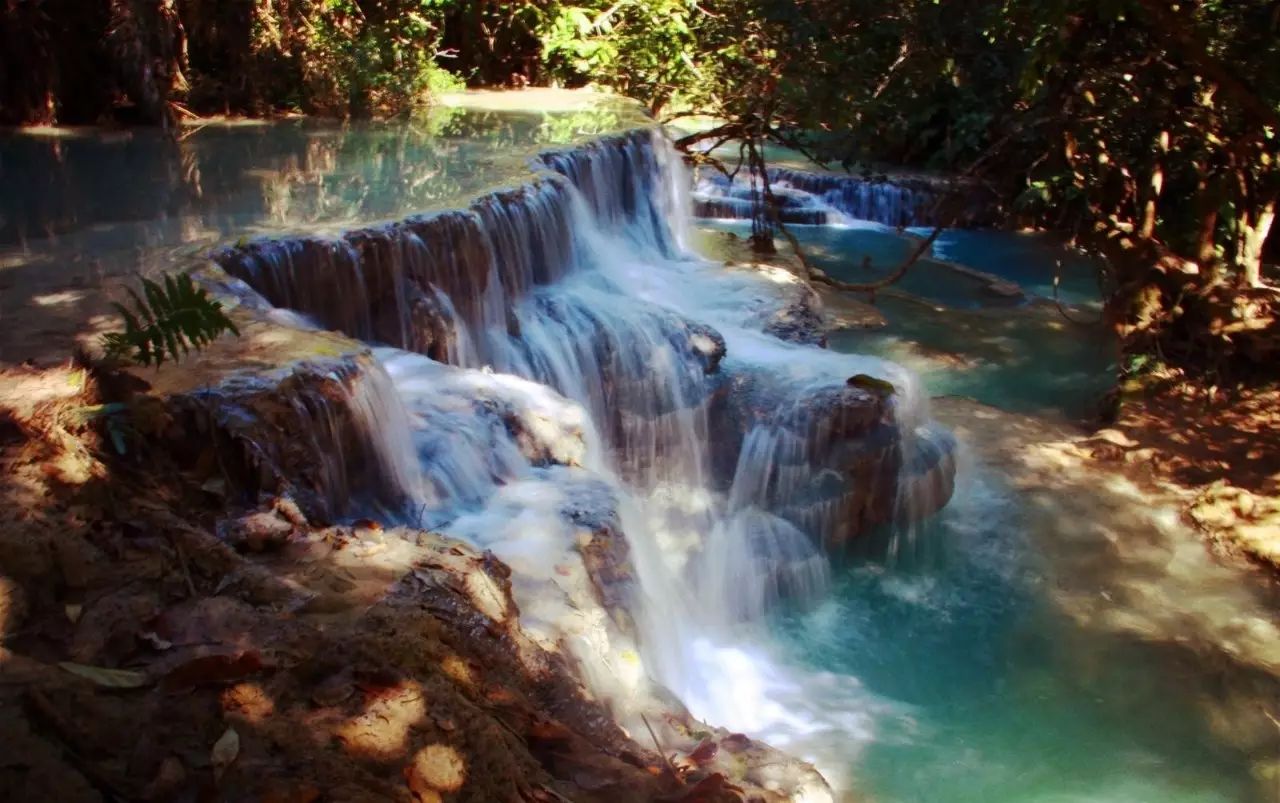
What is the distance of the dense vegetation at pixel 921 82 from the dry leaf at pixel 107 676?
4570 millimetres

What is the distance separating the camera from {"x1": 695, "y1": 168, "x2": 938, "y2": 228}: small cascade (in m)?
16.6

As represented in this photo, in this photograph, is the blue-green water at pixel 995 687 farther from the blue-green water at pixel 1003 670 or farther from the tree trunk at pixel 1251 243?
the tree trunk at pixel 1251 243

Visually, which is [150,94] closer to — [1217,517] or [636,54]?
[636,54]

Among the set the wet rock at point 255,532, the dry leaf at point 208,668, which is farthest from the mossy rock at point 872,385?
the dry leaf at point 208,668

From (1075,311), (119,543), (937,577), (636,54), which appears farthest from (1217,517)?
(636,54)

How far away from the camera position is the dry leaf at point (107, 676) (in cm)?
246

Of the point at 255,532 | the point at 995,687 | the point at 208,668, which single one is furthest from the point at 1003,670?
the point at 208,668

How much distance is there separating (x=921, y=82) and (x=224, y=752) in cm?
732

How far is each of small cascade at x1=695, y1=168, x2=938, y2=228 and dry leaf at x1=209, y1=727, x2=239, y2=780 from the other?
1466 cm

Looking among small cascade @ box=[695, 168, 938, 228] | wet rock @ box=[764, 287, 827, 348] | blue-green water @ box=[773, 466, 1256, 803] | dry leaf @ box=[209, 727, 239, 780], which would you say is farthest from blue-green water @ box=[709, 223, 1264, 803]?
small cascade @ box=[695, 168, 938, 228]

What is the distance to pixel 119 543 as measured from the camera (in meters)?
3.11

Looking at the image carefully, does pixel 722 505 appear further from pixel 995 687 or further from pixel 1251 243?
pixel 1251 243

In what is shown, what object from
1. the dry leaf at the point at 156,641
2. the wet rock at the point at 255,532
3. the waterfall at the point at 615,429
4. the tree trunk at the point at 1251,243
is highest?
the tree trunk at the point at 1251,243

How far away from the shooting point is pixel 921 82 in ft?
26.8
